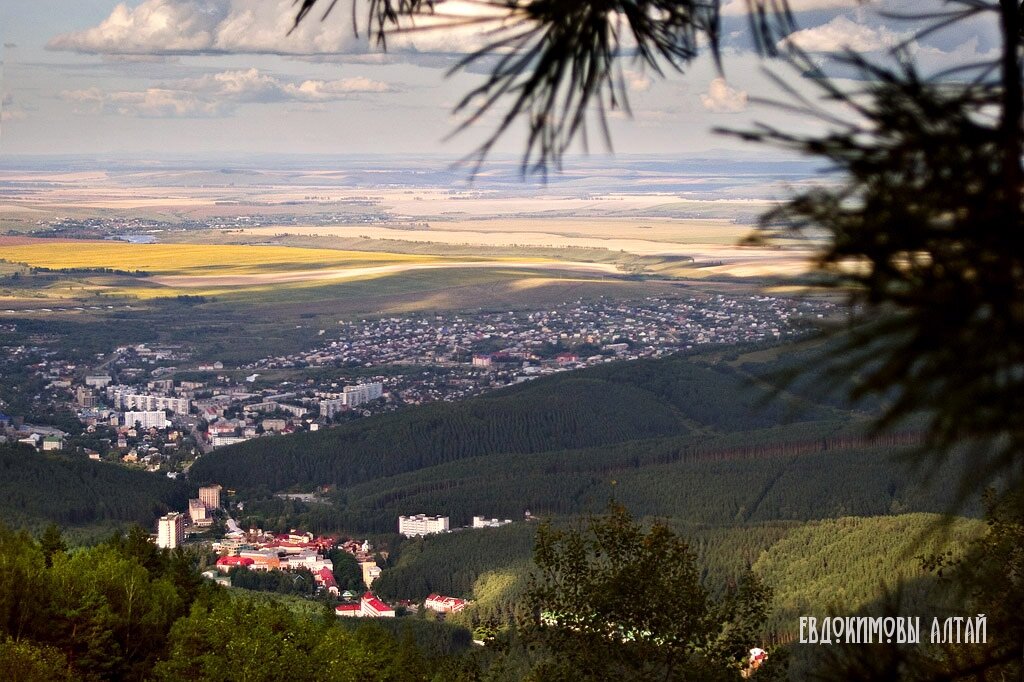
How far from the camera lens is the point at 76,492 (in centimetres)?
5159

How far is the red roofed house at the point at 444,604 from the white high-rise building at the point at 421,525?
861 centimetres

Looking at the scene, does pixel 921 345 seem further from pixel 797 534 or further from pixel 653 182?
pixel 653 182

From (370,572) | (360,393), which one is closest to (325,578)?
(370,572)

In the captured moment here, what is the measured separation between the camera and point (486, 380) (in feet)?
274

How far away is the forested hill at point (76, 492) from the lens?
48.8 m

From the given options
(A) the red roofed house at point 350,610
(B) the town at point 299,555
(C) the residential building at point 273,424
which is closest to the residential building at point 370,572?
(B) the town at point 299,555

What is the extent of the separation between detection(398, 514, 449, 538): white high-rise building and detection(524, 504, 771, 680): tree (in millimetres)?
38180

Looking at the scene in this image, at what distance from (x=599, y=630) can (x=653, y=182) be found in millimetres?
168523

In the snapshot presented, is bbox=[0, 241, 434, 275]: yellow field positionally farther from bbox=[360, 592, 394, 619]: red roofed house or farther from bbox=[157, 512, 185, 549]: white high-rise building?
bbox=[360, 592, 394, 619]: red roofed house

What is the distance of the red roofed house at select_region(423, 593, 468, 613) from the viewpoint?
39750 millimetres

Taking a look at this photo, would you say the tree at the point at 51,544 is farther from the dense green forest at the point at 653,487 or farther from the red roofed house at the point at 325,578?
the dense green forest at the point at 653,487

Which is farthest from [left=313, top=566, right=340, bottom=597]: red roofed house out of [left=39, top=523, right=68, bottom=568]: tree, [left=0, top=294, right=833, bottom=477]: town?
[left=39, top=523, right=68, bottom=568]: tree

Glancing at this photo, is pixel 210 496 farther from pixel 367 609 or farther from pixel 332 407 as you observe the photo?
pixel 367 609

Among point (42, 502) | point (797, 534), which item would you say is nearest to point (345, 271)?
point (42, 502)
